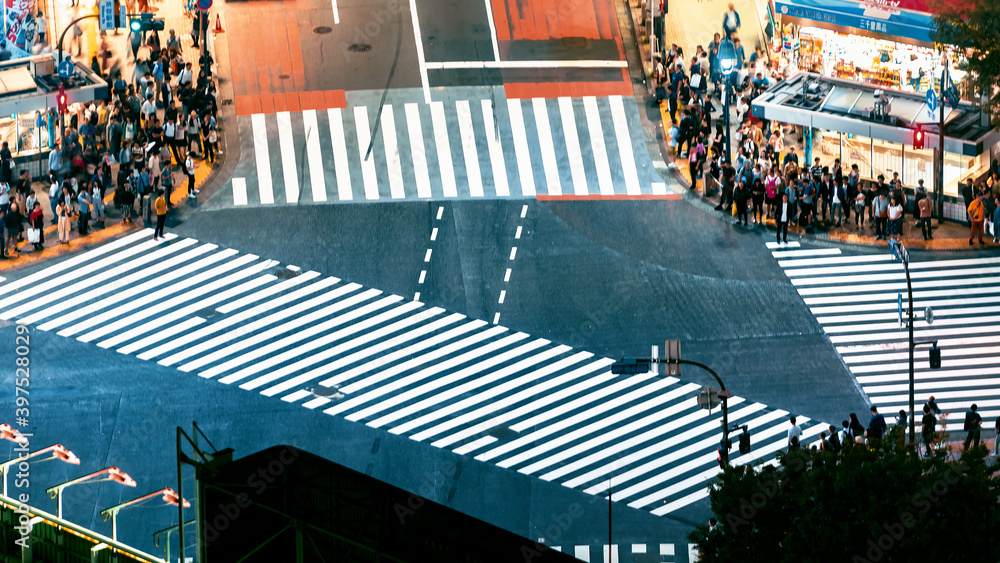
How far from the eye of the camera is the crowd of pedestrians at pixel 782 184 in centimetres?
6025

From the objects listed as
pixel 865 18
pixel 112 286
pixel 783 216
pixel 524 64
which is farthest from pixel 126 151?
pixel 865 18

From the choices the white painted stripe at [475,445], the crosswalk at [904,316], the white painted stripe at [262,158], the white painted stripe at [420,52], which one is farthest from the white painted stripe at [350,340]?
the white painted stripe at [420,52]

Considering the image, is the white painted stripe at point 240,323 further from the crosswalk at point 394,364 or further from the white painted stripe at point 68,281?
the white painted stripe at point 68,281

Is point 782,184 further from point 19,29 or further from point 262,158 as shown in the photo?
point 19,29

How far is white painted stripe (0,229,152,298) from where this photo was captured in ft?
192

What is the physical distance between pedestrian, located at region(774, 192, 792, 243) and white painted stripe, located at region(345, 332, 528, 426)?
10230 mm

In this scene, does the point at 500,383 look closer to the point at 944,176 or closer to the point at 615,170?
the point at 615,170

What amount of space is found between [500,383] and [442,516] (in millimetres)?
22094

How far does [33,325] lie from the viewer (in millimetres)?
56531

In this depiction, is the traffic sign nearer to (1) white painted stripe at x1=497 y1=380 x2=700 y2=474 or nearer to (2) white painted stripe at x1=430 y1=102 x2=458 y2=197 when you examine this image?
(2) white painted stripe at x1=430 y1=102 x2=458 y2=197

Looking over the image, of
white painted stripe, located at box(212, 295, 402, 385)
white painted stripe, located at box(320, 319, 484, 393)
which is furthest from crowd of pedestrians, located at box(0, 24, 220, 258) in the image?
white painted stripe, located at box(320, 319, 484, 393)

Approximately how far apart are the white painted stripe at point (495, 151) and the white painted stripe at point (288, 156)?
6.94 metres

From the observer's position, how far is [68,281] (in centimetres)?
5875

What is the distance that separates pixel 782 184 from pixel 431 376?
47.8 feet
